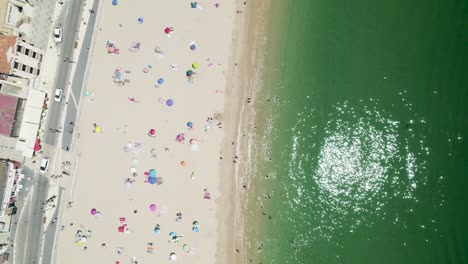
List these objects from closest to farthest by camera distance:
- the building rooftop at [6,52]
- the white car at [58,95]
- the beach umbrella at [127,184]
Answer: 1. the building rooftop at [6,52]
2. the beach umbrella at [127,184]
3. the white car at [58,95]

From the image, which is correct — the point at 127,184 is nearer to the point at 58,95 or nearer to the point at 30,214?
the point at 30,214

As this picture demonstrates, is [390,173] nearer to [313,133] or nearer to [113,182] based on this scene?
[313,133]

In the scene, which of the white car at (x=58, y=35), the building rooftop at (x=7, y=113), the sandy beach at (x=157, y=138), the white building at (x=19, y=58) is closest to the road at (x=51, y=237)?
the sandy beach at (x=157, y=138)

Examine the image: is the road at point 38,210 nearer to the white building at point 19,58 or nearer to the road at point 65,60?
the road at point 65,60

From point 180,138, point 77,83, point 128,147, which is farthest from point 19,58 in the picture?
point 180,138

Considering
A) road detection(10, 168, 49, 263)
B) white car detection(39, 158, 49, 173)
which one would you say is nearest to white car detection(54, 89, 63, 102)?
white car detection(39, 158, 49, 173)

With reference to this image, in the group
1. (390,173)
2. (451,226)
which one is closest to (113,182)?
(390,173)
